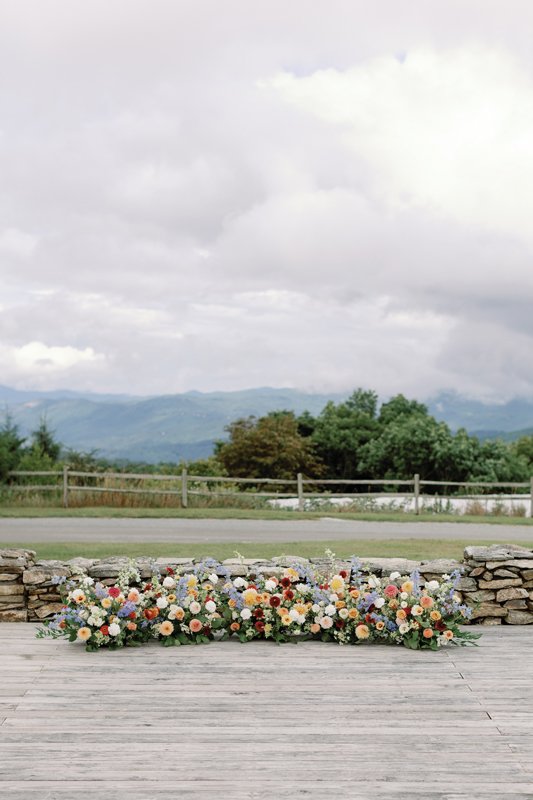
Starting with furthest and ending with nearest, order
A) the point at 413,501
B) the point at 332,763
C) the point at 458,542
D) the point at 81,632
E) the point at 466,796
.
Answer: the point at 413,501, the point at 458,542, the point at 81,632, the point at 332,763, the point at 466,796

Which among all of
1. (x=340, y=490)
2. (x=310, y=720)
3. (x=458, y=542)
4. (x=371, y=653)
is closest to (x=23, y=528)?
(x=458, y=542)

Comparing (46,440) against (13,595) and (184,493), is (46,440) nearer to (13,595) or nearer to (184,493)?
(184,493)

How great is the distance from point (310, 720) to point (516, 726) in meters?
1.12

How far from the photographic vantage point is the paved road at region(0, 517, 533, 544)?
47.0 ft

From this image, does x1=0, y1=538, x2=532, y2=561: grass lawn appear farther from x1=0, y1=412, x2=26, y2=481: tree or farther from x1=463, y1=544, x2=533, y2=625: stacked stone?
x1=0, y1=412, x2=26, y2=481: tree

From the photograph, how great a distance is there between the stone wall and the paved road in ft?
22.0

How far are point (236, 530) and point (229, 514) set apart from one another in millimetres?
3038

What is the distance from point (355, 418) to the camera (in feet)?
131

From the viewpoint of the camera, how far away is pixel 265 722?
4488 mm

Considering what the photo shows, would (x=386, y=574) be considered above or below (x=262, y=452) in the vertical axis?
below

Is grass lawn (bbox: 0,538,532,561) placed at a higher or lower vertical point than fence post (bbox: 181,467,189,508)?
lower

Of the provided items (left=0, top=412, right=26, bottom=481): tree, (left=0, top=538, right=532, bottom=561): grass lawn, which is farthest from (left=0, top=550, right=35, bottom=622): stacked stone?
(left=0, top=412, right=26, bottom=481): tree

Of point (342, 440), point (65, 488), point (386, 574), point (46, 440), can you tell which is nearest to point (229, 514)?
point (65, 488)

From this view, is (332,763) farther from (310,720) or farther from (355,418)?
(355,418)
